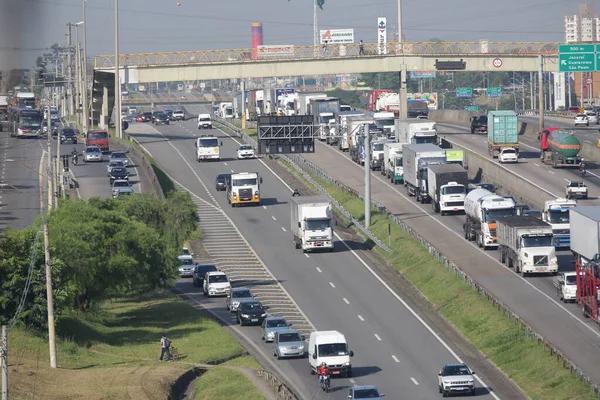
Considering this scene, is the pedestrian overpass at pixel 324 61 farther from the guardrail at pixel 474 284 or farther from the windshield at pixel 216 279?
the windshield at pixel 216 279

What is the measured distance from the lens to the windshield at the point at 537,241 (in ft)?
187

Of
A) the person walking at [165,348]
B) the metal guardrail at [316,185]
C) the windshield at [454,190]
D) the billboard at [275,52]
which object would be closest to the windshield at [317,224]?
the metal guardrail at [316,185]

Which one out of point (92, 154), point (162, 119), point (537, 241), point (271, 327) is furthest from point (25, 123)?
point (271, 327)

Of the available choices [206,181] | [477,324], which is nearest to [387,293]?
[477,324]

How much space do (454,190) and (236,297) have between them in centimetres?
2561

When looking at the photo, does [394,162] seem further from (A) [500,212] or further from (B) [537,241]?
(B) [537,241]

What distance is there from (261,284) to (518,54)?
67.0 m

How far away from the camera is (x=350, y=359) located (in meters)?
Answer: 43.6

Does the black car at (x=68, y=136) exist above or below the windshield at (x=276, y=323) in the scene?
above

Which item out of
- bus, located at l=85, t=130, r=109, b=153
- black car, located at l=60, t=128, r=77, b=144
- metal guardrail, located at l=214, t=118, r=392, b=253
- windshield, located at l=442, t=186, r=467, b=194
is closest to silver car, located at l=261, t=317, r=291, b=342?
metal guardrail, located at l=214, t=118, r=392, b=253

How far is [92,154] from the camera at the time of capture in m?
111

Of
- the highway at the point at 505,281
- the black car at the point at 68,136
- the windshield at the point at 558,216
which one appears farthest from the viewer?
the black car at the point at 68,136

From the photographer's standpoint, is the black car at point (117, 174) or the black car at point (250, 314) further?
the black car at point (117, 174)

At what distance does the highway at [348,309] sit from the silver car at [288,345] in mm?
456
